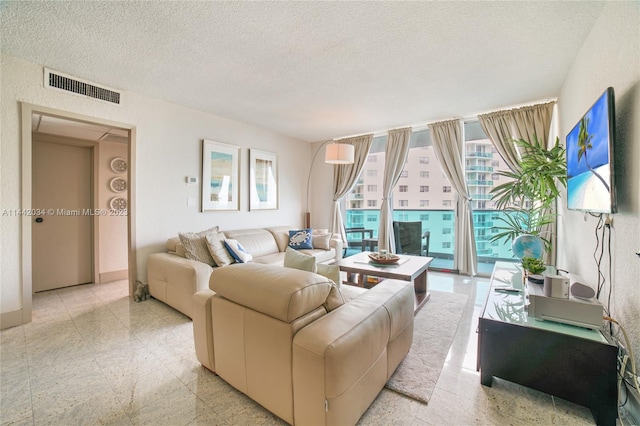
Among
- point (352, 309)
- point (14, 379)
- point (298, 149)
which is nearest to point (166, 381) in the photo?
point (14, 379)

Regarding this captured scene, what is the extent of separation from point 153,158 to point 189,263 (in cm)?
160

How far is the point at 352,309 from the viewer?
1.40 metres

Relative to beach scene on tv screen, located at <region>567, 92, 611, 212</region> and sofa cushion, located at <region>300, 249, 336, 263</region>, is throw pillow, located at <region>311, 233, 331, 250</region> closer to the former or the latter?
sofa cushion, located at <region>300, 249, 336, 263</region>

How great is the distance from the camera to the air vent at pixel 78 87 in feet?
8.74

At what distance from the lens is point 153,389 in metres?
1.68

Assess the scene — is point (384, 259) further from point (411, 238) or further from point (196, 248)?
point (196, 248)

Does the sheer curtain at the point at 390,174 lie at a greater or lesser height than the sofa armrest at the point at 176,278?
greater

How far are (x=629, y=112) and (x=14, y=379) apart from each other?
4208 millimetres

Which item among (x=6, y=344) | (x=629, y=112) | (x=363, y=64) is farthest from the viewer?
(x=363, y=64)

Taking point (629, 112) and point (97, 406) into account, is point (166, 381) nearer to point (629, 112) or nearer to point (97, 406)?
point (97, 406)

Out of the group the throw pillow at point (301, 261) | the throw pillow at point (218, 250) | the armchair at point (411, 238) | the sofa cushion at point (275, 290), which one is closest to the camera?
the sofa cushion at point (275, 290)

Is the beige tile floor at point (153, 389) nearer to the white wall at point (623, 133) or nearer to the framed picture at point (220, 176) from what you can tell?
the white wall at point (623, 133)

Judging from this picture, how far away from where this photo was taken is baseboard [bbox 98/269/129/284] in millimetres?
4036

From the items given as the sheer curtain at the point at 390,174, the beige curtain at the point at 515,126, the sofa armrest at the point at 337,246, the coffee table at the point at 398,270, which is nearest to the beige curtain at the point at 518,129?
→ the beige curtain at the point at 515,126
